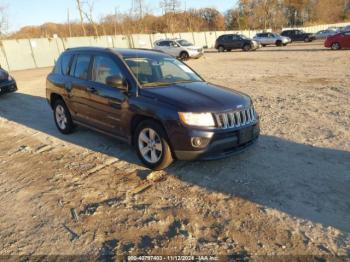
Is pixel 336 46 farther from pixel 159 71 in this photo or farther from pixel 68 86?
pixel 68 86

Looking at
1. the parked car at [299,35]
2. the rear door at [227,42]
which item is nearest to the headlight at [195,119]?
the rear door at [227,42]

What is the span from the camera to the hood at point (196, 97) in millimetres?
4488

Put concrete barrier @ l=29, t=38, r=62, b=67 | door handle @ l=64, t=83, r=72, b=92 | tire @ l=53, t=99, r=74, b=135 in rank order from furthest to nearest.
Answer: concrete barrier @ l=29, t=38, r=62, b=67
tire @ l=53, t=99, r=74, b=135
door handle @ l=64, t=83, r=72, b=92

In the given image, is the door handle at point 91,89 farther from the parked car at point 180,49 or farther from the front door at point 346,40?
the front door at point 346,40

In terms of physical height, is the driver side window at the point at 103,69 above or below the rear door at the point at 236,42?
below

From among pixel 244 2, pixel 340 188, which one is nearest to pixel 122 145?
pixel 340 188

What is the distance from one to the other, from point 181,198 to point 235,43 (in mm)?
31959

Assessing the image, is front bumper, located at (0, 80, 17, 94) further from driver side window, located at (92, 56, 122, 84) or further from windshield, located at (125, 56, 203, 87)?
windshield, located at (125, 56, 203, 87)

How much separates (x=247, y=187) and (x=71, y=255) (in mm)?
2210

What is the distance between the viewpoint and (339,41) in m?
26.2

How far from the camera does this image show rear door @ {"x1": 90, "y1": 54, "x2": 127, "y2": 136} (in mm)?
5258

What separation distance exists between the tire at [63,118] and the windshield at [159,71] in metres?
2.16

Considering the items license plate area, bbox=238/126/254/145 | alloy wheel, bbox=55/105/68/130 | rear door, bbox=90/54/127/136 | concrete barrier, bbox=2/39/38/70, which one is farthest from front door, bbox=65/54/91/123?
concrete barrier, bbox=2/39/38/70

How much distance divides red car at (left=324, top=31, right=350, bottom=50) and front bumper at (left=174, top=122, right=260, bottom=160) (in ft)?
82.5
